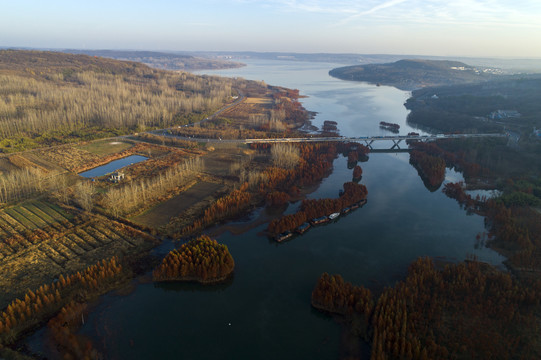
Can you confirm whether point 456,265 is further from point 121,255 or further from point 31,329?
point 31,329

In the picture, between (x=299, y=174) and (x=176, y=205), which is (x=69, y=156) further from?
(x=299, y=174)

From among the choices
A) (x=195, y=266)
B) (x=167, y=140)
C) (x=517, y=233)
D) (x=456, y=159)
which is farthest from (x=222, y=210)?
(x=456, y=159)

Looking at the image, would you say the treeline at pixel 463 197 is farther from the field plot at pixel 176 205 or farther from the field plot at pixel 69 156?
the field plot at pixel 69 156

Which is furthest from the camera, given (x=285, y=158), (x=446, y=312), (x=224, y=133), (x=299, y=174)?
(x=224, y=133)

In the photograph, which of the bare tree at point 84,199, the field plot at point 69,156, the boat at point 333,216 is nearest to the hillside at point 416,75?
the boat at point 333,216

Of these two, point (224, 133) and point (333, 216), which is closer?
point (333, 216)

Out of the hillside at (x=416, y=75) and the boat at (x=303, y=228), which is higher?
the hillside at (x=416, y=75)

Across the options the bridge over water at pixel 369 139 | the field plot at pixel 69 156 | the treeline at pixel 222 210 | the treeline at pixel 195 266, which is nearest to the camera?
the treeline at pixel 195 266
